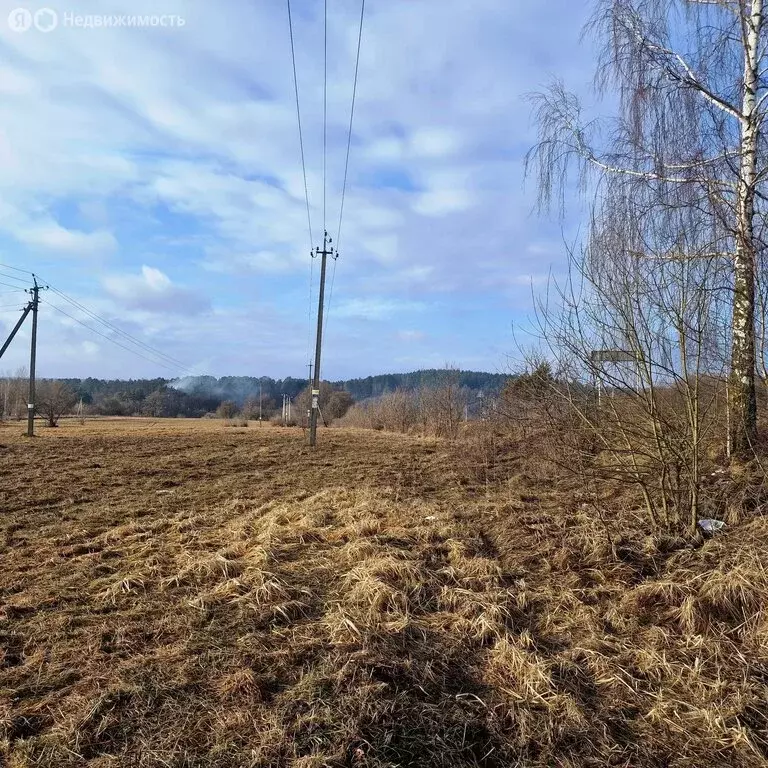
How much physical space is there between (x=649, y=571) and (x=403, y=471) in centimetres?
584

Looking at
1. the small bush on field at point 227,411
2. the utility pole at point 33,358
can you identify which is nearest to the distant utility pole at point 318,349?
the utility pole at point 33,358

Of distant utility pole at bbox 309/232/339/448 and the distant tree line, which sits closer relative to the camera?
distant utility pole at bbox 309/232/339/448

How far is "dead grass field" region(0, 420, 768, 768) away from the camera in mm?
2395

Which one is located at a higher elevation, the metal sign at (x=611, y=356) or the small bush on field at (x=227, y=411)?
the metal sign at (x=611, y=356)

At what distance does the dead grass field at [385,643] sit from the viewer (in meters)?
2.39

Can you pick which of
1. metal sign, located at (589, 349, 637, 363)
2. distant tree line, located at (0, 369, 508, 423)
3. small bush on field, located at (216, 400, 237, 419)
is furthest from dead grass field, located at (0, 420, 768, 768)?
small bush on field, located at (216, 400, 237, 419)

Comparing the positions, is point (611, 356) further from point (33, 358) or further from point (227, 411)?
point (227, 411)

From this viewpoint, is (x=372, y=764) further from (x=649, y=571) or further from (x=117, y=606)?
(x=649, y=571)

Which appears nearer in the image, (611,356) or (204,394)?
(611,356)

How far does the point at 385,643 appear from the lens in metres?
3.11

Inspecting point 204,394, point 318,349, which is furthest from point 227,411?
point 318,349

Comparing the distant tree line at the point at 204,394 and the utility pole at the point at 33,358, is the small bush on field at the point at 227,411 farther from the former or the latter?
the utility pole at the point at 33,358

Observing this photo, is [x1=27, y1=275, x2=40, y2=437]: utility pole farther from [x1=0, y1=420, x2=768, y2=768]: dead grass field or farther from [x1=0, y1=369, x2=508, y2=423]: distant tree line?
[x1=0, y1=420, x2=768, y2=768]: dead grass field

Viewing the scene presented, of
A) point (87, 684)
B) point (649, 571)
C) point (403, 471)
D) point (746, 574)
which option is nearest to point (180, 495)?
point (403, 471)
